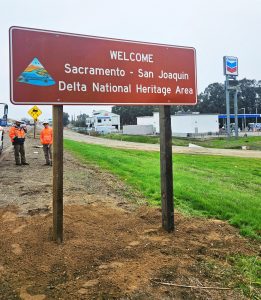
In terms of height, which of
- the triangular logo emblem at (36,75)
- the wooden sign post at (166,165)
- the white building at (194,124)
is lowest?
the wooden sign post at (166,165)

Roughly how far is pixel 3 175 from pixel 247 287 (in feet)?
30.0

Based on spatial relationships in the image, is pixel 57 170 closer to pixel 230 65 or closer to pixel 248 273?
pixel 248 273

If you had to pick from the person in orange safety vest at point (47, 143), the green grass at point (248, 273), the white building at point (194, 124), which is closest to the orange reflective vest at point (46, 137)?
the person in orange safety vest at point (47, 143)

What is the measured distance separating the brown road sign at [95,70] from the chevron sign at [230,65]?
59.7m

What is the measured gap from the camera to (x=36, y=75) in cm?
512

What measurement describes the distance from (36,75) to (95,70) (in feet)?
2.81

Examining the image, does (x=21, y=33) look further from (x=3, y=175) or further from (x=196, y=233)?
(x=3, y=175)

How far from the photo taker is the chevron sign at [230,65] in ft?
207

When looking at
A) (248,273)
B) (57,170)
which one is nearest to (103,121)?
(57,170)

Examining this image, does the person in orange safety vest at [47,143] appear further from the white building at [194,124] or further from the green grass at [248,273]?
the white building at [194,124]

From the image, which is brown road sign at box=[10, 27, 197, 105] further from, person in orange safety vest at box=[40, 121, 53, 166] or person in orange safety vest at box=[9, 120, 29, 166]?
person in orange safety vest at box=[9, 120, 29, 166]

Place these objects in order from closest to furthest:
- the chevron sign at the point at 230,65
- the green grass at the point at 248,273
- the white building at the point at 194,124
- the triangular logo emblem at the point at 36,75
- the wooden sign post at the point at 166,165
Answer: the green grass at the point at 248,273
the triangular logo emblem at the point at 36,75
the wooden sign post at the point at 166,165
the chevron sign at the point at 230,65
the white building at the point at 194,124

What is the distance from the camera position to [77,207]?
7.41 metres

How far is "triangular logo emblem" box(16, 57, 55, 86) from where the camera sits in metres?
5.04
